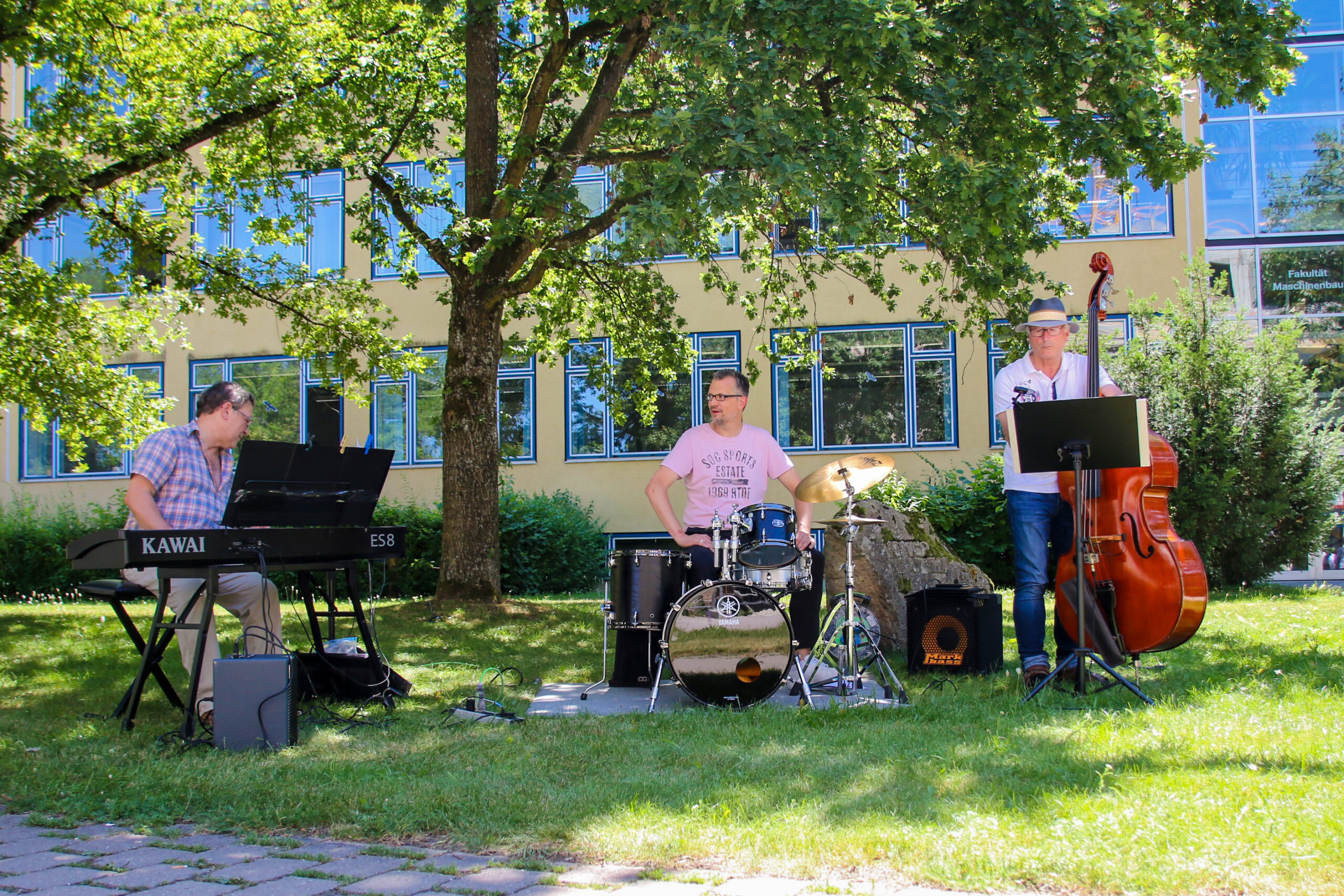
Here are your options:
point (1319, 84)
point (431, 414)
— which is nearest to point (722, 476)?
point (431, 414)

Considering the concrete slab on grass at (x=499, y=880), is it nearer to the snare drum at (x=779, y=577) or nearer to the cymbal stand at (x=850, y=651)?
the snare drum at (x=779, y=577)

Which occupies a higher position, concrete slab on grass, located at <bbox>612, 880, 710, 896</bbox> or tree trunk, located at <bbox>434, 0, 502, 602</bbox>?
tree trunk, located at <bbox>434, 0, 502, 602</bbox>

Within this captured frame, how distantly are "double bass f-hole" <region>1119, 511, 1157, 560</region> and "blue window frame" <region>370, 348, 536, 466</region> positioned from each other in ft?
42.2

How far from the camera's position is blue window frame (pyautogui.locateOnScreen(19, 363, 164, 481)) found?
18672mm

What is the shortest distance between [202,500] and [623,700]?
2.39 meters

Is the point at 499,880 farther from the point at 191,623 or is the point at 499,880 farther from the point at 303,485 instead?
the point at 191,623

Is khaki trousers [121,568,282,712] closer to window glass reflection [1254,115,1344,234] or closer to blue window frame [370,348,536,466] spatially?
blue window frame [370,348,536,466]

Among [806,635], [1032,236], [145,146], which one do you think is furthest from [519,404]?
[806,635]

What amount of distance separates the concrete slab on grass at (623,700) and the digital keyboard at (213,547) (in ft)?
4.02

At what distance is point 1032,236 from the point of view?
832 cm

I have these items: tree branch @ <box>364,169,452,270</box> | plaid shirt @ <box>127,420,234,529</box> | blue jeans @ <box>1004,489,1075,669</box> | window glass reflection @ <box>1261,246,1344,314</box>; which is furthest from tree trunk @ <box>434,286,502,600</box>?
window glass reflection @ <box>1261,246,1344,314</box>

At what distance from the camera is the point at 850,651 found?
18.6 feet

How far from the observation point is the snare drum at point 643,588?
5832 mm

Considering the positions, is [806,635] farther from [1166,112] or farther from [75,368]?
[75,368]
